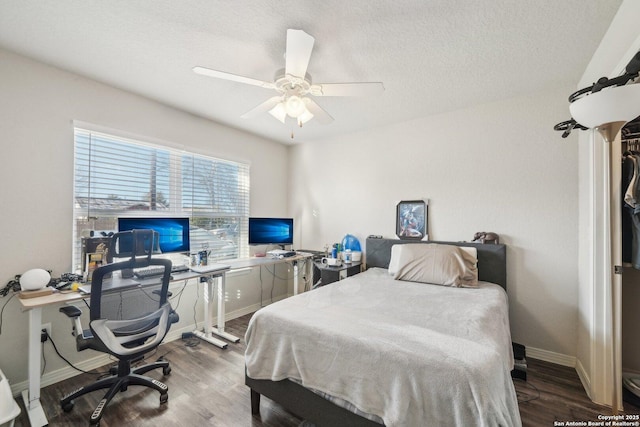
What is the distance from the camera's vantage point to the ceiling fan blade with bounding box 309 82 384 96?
1.76 meters

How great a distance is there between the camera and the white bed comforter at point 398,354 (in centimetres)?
108

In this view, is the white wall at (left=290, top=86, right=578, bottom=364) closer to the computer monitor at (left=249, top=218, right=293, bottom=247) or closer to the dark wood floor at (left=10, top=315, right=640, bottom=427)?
the dark wood floor at (left=10, top=315, right=640, bottom=427)

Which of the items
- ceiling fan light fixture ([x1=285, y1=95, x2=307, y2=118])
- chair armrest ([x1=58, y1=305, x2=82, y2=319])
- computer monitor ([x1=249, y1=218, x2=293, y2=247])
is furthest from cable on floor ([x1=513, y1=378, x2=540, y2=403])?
chair armrest ([x1=58, y1=305, x2=82, y2=319])

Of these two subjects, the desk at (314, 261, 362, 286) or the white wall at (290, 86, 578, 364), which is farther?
the desk at (314, 261, 362, 286)

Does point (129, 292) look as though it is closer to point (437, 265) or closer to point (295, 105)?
point (295, 105)

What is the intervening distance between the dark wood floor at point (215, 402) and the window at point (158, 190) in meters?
1.12

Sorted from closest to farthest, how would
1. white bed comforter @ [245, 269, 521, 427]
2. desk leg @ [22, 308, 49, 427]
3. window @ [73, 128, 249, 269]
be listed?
1. white bed comforter @ [245, 269, 521, 427]
2. desk leg @ [22, 308, 49, 427]
3. window @ [73, 128, 249, 269]

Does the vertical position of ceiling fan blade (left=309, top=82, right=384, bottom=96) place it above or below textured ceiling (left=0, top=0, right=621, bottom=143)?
below

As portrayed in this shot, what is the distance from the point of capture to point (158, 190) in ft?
9.39

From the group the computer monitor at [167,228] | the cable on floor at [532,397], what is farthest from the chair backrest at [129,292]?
the cable on floor at [532,397]

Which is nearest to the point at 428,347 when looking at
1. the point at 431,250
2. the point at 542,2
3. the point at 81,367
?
the point at 431,250

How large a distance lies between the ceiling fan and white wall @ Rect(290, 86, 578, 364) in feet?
5.45

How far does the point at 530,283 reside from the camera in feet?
8.43

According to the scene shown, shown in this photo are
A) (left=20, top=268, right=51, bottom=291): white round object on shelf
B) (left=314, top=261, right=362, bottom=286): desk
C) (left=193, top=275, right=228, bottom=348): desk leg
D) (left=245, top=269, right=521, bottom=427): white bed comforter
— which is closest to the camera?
(left=245, top=269, right=521, bottom=427): white bed comforter
